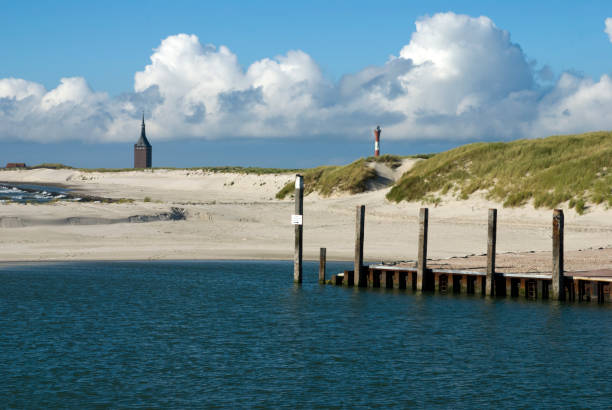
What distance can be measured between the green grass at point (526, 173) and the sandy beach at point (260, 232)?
1486 mm

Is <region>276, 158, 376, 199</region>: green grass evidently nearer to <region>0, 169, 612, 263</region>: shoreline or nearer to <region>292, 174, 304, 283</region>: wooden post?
<region>0, 169, 612, 263</region>: shoreline

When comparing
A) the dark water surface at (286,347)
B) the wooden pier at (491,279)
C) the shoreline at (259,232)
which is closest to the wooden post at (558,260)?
the wooden pier at (491,279)

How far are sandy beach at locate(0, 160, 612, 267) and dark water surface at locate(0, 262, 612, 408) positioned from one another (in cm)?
889

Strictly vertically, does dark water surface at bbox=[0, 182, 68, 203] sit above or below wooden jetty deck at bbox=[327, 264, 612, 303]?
above

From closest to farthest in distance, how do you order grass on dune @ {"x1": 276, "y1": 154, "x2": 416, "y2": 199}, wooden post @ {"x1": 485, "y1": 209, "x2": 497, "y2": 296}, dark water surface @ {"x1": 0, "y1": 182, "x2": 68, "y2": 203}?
wooden post @ {"x1": 485, "y1": 209, "x2": 497, "y2": 296}, dark water surface @ {"x1": 0, "y1": 182, "x2": 68, "y2": 203}, grass on dune @ {"x1": 276, "y1": 154, "x2": 416, "y2": 199}

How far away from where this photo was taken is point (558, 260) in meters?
25.9

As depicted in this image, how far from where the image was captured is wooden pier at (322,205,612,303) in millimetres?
26203

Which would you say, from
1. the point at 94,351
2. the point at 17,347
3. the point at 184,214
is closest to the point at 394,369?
the point at 94,351

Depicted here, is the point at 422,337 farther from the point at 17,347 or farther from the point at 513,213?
the point at 513,213

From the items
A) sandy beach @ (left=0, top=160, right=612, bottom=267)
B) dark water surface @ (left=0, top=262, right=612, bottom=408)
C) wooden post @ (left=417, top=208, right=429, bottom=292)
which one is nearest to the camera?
dark water surface @ (left=0, top=262, right=612, bottom=408)

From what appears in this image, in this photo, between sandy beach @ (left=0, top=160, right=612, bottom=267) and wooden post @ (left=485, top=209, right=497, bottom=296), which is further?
sandy beach @ (left=0, top=160, right=612, bottom=267)

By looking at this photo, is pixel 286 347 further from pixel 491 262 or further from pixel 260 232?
pixel 260 232

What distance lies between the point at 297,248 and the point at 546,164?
116 ft

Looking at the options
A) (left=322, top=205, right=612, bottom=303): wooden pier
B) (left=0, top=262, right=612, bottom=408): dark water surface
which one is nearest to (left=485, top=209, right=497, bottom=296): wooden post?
(left=322, top=205, right=612, bottom=303): wooden pier
